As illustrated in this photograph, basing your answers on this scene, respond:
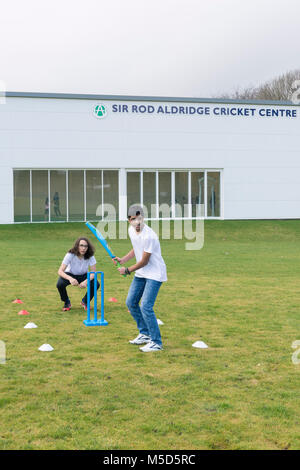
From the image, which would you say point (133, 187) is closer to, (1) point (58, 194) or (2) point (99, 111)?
(1) point (58, 194)

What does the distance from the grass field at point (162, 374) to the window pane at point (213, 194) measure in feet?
72.2

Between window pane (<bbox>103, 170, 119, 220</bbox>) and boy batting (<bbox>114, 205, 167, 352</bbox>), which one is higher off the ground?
window pane (<bbox>103, 170, 119, 220</bbox>)

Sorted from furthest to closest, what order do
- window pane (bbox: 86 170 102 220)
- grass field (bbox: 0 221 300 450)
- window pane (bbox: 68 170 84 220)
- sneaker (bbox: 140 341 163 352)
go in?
window pane (bbox: 86 170 102 220)
window pane (bbox: 68 170 84 220)
sneaker (bbox: 140 341 163 352)
grass field (bbox: 0 221 300 450)

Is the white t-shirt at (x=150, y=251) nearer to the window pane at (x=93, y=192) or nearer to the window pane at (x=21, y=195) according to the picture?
the window pane at (x=21, y=195)

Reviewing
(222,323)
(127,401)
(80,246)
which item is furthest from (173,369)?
(80,246)

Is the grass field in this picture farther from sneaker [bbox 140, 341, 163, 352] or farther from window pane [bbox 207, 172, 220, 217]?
window pane [bbox 207, 172, 220, 217]

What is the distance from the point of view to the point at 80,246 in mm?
9453

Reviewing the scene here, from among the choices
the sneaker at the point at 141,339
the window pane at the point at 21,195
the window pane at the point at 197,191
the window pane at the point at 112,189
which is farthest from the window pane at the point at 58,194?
the sneaker at the point at 141,339

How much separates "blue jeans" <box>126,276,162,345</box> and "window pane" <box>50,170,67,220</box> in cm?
2530

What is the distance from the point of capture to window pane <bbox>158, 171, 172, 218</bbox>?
1324 inches

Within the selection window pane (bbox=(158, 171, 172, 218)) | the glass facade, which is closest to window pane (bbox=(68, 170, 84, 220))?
the glass facade

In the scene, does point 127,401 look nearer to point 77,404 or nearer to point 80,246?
point 77,404

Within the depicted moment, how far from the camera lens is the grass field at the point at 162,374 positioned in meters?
4.42

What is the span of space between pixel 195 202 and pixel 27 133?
11.0m
